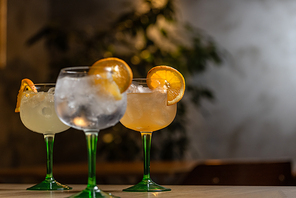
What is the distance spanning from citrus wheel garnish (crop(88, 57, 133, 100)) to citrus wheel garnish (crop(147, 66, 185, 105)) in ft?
0.62

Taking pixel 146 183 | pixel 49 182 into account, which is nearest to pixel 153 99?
pixel 146 183

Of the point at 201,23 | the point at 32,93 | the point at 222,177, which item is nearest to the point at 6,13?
the point at 201,23

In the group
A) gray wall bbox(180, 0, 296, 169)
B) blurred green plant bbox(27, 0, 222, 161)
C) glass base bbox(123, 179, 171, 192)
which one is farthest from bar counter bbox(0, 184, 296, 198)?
gray wall bbox(180, 0, 296, 169)

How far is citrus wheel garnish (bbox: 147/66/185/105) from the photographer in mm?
845

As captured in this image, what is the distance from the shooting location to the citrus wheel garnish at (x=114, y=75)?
2.07ft

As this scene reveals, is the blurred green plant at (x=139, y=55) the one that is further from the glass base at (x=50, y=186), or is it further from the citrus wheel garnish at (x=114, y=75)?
the citrus wheel garnish at (x=114, y=75)

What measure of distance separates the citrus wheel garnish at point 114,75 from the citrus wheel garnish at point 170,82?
188mm

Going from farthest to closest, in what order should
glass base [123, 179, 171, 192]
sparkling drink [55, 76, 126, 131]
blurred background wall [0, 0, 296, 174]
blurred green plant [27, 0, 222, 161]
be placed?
blurred background wall [0, 0, 296, 174], blurred green plant [27, 0, 222, 161], glass base [123, 179, 171, 192], sparkling drink [55, 76, 126, 131]

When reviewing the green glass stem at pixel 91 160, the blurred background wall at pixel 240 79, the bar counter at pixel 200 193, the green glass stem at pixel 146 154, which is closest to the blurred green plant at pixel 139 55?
the blurred background wall at pixel 240 79

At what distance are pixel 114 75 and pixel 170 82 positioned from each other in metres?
0.23

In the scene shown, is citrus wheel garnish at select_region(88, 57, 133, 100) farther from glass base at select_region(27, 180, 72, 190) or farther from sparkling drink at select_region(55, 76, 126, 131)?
glass base at select_region(27, 180, 72, 190)

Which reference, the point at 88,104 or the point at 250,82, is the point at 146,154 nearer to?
the point at 88,104

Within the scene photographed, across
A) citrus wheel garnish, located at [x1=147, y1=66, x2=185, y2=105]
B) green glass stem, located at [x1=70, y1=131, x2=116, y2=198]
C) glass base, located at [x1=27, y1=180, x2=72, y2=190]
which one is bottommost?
glass base, located at [x1=27, y1=180, x2=72, y2=190]

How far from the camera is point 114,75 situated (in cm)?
64
